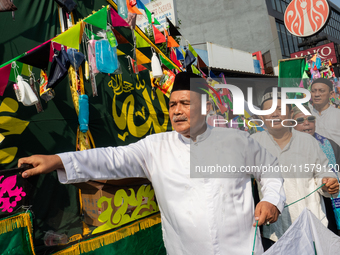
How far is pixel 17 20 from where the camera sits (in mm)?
2398

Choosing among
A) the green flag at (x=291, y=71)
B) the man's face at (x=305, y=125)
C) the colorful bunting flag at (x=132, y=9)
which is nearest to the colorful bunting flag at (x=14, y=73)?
the colorful bunting flag at (x=132, y=9)

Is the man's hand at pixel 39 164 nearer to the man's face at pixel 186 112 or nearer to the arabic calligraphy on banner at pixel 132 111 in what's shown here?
the man's face at pixel 186 112

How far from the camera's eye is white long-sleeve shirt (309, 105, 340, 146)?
9.40 ft

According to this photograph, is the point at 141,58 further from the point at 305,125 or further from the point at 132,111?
the point at 305,125

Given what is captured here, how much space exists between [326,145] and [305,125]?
28 centimetres

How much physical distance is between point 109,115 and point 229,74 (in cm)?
1003

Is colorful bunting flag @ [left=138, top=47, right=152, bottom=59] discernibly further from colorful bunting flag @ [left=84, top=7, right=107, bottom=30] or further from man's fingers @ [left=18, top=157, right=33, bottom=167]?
man's fingers @ [left=18, top=157, right=33, bottom=167]

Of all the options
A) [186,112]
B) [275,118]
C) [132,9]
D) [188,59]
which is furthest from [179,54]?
[186,112]

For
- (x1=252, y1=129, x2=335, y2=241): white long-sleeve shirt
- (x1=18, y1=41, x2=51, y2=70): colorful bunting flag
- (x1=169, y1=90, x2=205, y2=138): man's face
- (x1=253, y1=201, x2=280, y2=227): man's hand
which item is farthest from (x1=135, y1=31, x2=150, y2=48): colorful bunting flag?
(x1=253, y1=201, x2=280, y2=227): man's hand

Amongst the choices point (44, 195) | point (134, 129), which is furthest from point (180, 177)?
point (134, 129)

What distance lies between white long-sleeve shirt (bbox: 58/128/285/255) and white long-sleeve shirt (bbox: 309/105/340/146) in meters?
1.54

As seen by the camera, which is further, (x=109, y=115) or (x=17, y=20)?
(x=109, y=115)

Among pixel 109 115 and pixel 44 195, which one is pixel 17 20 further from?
pixel 44 195

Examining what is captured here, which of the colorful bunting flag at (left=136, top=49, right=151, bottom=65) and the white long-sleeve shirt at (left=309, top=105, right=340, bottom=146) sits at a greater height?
the colorful bunting flag at (left=136, top=49, right=151, bottom=65)
